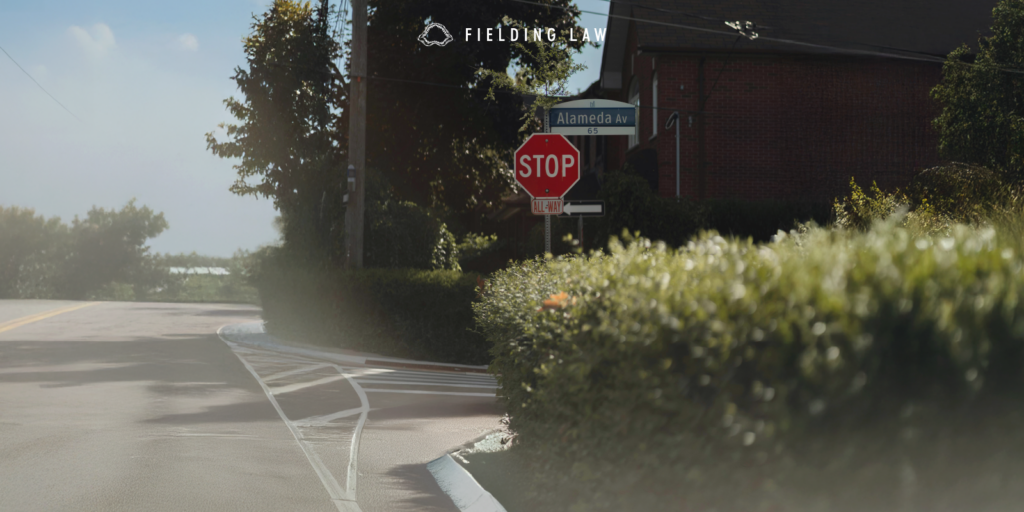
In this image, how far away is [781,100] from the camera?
23812mm

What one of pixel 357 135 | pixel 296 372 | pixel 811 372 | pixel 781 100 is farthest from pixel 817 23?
pixel 811 372

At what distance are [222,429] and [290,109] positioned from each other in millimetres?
21663

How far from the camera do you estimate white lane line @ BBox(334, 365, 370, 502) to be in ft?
24.7

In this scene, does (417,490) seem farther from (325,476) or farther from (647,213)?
(647,213)

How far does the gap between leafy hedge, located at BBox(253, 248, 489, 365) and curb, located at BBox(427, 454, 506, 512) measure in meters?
10.2

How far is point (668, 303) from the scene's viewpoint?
4273 millimetres

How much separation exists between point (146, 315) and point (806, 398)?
111ft

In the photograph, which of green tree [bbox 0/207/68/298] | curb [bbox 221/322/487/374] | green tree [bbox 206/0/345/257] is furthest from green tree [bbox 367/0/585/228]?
green tree [bbox 0/207/68/298]

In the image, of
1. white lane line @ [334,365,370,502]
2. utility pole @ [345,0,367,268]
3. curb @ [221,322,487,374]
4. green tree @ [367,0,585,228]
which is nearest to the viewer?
white lane line @ [334,365,370,502]

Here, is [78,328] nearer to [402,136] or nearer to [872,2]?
[402,136]

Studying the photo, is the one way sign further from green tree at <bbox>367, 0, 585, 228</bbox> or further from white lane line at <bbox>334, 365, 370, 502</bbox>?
green tree at <bbox>367, 0, 585, 228</bbox>

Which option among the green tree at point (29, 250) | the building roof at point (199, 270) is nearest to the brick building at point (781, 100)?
the green tree at point (29, 250)

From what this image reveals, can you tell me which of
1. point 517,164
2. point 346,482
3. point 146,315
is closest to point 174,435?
point 346,482

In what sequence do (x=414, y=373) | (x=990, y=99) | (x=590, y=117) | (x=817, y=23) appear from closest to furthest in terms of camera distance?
(x=590, y=117), (x=414, y=373), (x=990, y=99), (x=817, y=23)
